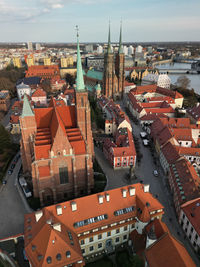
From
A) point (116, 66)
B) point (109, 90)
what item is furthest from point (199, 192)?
point (116, 66)

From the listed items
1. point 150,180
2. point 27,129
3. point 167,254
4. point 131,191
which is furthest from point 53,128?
point 167,254

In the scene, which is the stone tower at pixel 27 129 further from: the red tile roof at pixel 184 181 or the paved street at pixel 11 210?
the red tile roof at pixel 184 181

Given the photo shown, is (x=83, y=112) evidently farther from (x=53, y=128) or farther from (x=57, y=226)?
(x=57, y=226)

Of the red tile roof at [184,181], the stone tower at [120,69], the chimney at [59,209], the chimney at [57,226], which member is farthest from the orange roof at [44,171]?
the stone tower at [120,69]

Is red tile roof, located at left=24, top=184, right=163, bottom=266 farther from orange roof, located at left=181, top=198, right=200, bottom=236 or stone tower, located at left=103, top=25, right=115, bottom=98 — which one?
stone tower, located at left=103, top=25, right=115, bottom=98

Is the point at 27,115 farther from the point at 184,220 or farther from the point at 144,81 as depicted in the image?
the point at 144,81

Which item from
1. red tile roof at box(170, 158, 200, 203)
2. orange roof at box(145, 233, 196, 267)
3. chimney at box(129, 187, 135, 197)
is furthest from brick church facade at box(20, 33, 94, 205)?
orange roof at box(145, 233, 196, 267)
